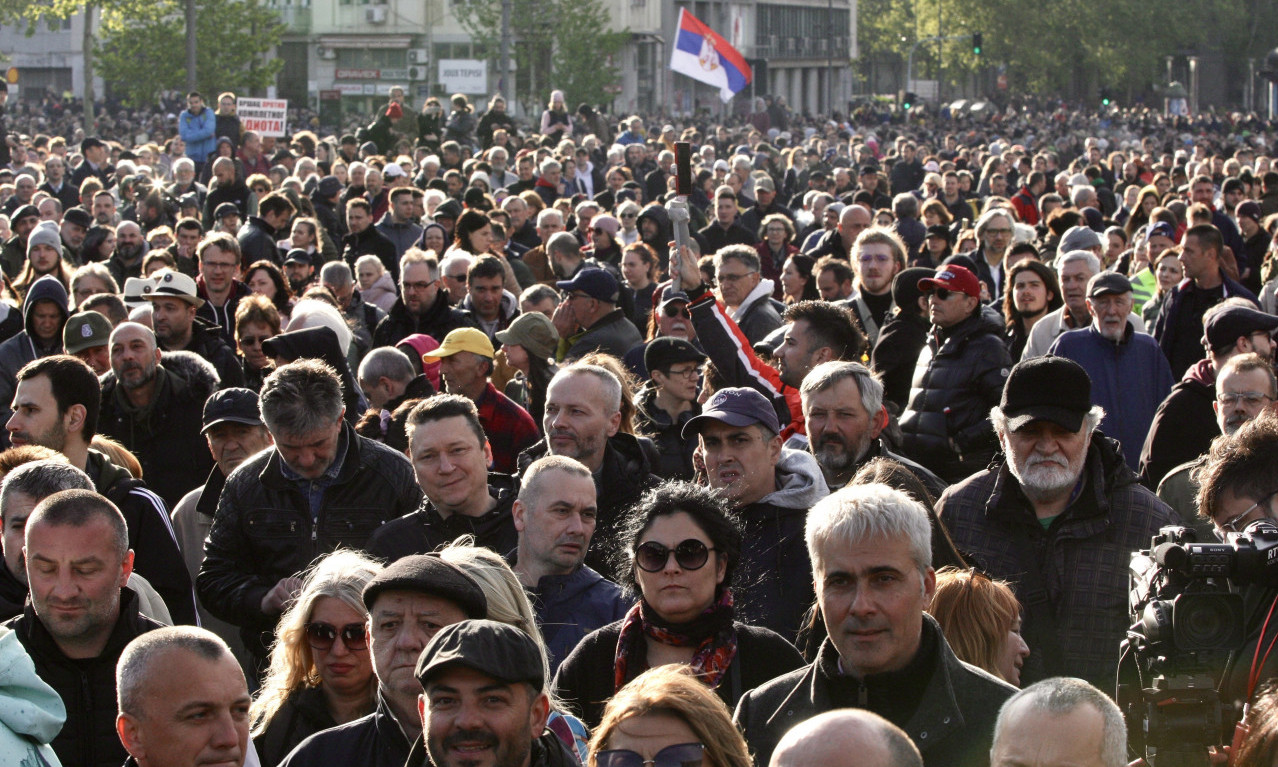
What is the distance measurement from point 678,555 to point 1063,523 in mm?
1421

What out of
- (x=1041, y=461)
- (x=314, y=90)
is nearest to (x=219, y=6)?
(x=314, y=90)

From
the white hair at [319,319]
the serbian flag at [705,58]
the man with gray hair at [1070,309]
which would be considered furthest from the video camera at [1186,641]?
the serbian flag at [705,58]

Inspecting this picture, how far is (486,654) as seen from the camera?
10.9ft

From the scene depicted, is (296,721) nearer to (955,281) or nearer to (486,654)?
(486,654)

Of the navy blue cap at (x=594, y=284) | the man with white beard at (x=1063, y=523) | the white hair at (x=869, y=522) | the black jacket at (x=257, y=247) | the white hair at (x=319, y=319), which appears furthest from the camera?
the black jacket at (x=257, y=247)

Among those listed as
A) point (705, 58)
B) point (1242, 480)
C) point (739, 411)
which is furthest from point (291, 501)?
point (705, 58)

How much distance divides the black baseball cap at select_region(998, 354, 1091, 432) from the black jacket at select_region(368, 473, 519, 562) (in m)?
1.73

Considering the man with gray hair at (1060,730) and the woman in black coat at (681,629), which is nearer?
the man with gray hair at (1060,730)

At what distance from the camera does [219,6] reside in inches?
1736

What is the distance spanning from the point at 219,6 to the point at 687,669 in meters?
43.3

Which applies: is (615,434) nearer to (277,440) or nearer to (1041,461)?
(277,440)

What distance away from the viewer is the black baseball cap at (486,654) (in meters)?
3.29

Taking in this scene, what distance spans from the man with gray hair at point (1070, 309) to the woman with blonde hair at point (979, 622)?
4.47m

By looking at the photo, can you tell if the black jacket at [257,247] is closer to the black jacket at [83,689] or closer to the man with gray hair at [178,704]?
the black jacket at [83,689]
